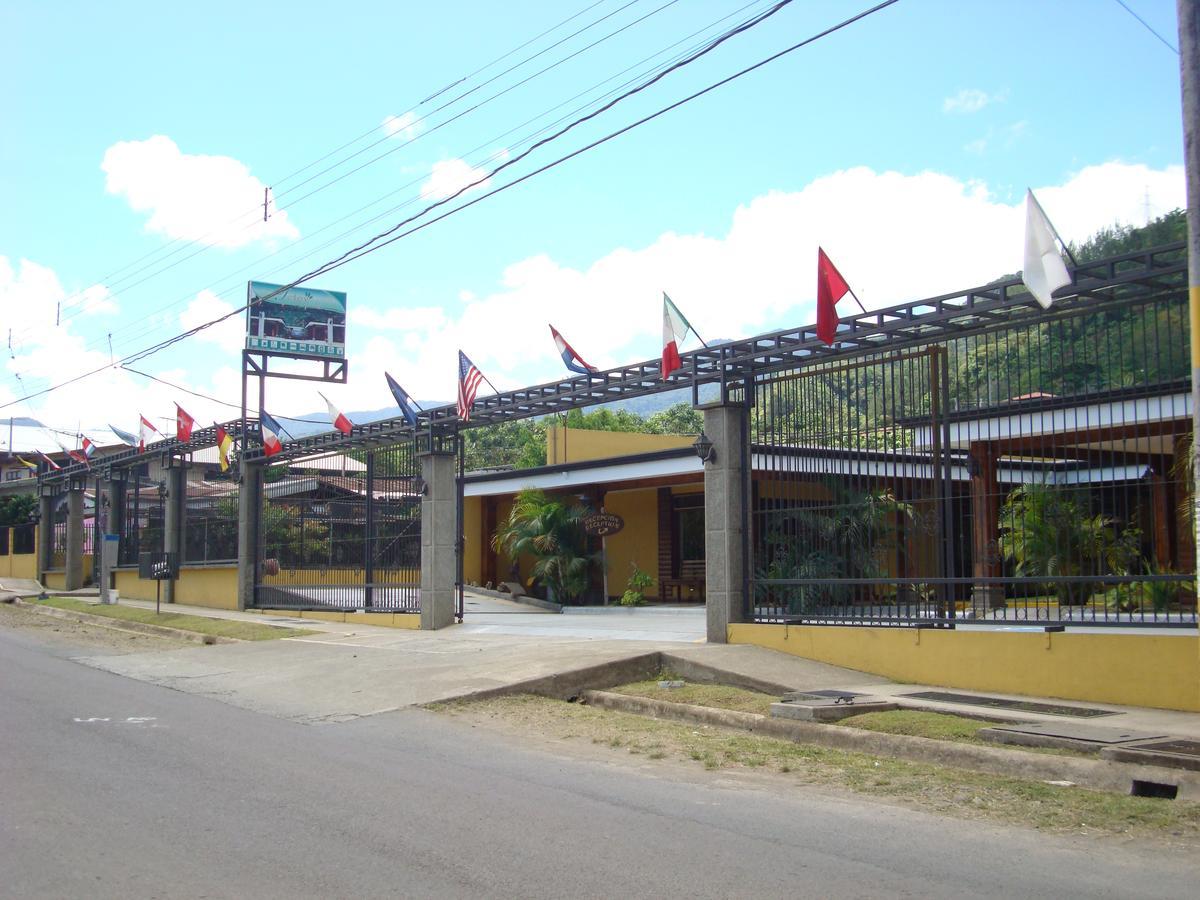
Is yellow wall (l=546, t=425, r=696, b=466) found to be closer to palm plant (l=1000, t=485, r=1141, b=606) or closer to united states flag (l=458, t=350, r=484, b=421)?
united states flag (l=458, t=350, r=484, b=421)

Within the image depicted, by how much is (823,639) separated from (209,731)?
7.20 m

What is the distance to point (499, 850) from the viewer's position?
20.9 feet

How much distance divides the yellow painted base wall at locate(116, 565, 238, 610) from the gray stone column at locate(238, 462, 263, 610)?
0.88m

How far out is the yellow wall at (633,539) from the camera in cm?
2842

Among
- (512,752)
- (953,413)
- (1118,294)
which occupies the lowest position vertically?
(512,752)

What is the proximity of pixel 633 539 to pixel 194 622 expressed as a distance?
11.0 metres

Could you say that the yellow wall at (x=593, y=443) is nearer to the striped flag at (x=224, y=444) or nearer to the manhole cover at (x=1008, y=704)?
the striped flag at (x=224, y=444)

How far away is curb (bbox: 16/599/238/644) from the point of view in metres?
21.3

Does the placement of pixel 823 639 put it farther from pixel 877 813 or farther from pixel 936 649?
pixel 877 813

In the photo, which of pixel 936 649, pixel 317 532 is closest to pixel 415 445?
pixel 317 532

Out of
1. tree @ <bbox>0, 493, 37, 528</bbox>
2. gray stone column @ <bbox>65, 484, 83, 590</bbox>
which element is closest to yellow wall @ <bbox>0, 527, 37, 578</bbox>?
gray stone column @ <bbox>65, 484, 83, 590</bbox>

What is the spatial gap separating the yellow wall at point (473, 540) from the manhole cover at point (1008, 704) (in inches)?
904

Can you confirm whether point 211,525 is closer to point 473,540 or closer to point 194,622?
point 194,622

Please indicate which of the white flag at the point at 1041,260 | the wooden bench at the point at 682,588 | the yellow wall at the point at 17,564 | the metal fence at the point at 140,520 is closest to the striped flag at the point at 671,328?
the white flag at the point at 1041,260
